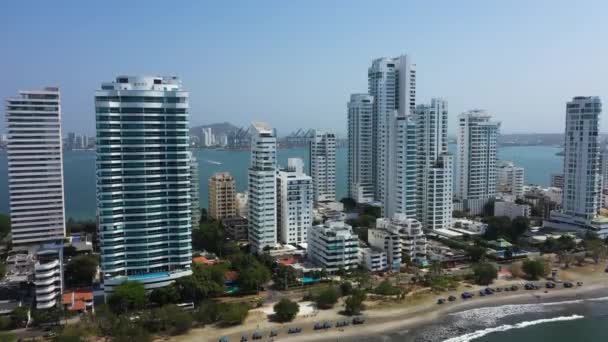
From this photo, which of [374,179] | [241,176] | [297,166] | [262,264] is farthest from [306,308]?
[241,176]

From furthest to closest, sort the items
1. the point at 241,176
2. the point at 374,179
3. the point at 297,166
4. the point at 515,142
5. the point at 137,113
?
1. the point at 515,142
2. the point at 241,176
3. the point at 374,179
4. the point at 297,166
5. the point at 137,113

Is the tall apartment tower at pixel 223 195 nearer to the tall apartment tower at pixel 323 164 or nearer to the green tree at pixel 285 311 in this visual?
the tall apartment tower at pixel 323 164

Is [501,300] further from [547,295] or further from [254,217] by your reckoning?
[254,217]

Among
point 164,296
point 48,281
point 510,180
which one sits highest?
point 510,180

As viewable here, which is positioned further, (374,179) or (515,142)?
(515,142)

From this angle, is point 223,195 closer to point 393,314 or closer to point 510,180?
point 393,314

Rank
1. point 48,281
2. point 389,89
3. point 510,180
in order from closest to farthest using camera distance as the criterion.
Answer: point 48,281 → point 389,89 → point 510,180

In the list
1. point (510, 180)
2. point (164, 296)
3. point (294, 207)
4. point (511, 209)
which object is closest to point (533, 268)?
point (511, 209)
